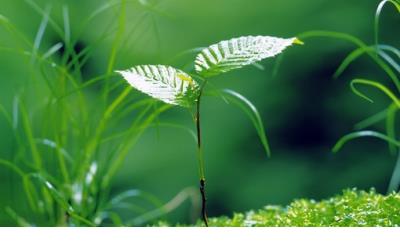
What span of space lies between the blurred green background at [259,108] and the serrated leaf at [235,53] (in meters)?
1.33

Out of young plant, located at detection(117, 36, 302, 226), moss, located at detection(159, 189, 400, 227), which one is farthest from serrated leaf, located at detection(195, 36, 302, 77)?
moss, located at detection(159, 189, 400, 227)

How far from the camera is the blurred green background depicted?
1.87m

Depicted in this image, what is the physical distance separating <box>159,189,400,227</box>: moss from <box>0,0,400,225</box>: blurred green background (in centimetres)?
115

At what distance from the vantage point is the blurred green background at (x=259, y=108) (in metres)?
1.87

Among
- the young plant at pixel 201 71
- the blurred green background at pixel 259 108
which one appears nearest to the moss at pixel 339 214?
the young plant at pixel 201 71

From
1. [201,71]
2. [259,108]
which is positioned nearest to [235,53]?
[201,71]

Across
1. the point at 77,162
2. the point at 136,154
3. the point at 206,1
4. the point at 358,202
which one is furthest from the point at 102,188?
the point at 206,1

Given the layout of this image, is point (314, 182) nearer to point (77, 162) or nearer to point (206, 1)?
point (206, 1)

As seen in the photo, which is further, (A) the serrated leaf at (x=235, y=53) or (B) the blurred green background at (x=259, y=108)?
(B) the blurred green background at (x=259, y=108)

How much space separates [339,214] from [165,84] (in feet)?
0.78

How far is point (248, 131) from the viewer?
77.5 inches

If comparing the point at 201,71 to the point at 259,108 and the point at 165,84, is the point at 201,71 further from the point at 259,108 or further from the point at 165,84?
the point at 259,108

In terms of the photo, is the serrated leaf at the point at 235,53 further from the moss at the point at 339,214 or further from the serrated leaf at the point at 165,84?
the moss at the point at 339,214
